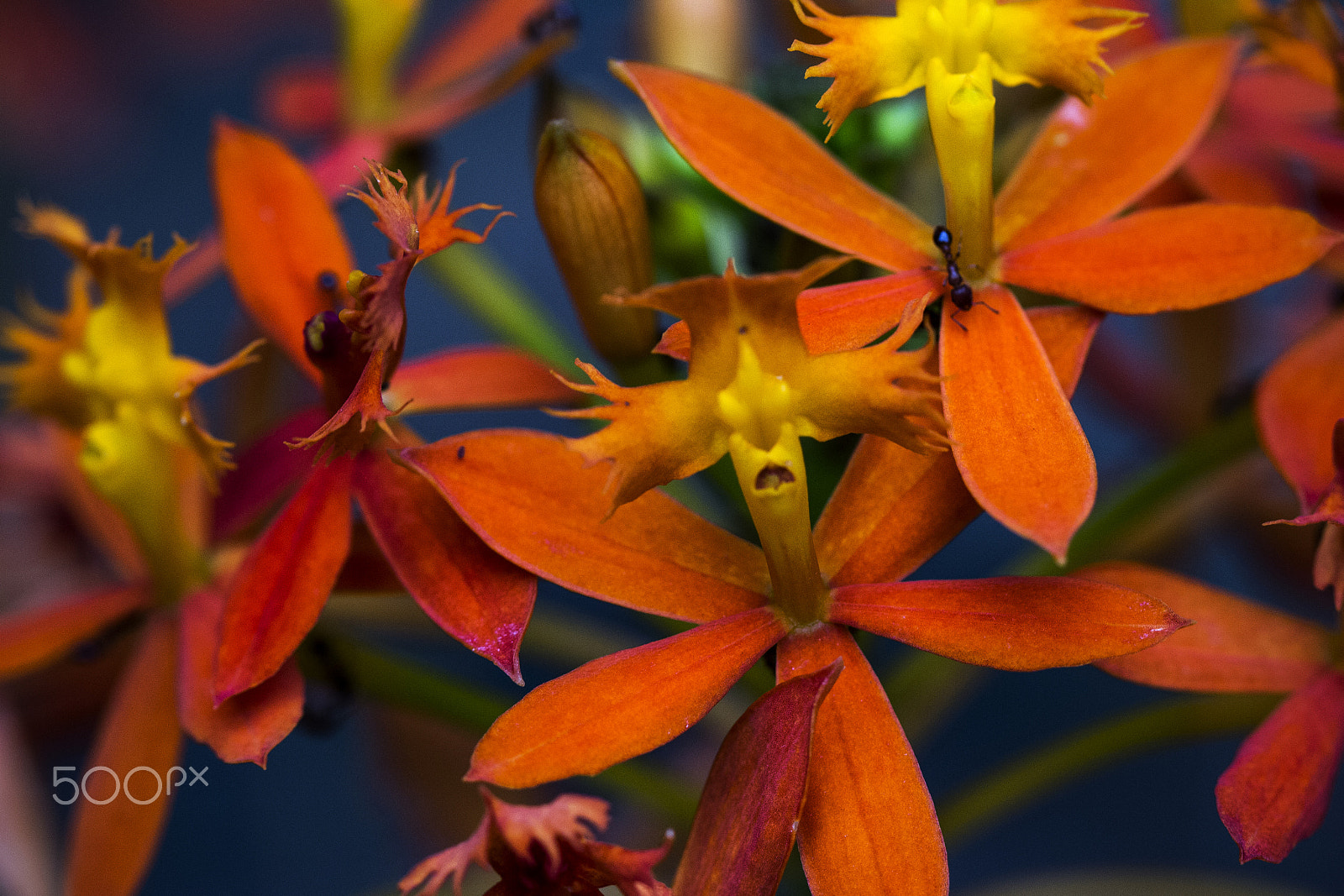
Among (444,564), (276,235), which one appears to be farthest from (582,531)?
(276,235)

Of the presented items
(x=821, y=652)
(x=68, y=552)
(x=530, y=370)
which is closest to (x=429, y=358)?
(x=530, y=370)

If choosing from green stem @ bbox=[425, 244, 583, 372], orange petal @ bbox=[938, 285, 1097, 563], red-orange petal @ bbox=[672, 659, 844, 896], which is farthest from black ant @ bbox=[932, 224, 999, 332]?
green stem @ bbox=[425, 244, 583, 372]

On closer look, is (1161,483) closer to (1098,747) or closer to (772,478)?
(1098,747)

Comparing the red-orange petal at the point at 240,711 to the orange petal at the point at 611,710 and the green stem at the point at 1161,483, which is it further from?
the green stem at the point at 1161,483

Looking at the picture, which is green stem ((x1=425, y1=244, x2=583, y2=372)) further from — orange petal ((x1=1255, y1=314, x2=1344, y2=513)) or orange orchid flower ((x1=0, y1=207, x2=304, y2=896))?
orange petal ((x1=1255, y1=314, x2=1344, y2=513))

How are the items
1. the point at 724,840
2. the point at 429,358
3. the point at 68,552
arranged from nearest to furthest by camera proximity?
the point at 724,840 < the point at 429,358 < the point at 68,552

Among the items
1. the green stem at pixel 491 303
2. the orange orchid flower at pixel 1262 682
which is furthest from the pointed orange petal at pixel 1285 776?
the green stem at pixel 491 303

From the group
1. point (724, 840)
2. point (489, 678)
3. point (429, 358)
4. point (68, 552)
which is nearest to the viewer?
point (724, 840)

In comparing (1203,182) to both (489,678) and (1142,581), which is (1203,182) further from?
(489,678)
